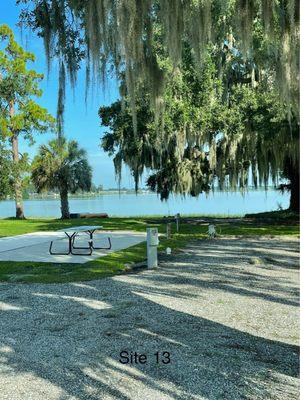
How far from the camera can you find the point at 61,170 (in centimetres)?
2925

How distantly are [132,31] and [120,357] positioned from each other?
344cm

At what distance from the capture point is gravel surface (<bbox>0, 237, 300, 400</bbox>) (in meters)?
3.33

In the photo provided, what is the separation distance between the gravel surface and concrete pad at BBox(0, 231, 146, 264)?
260 cm

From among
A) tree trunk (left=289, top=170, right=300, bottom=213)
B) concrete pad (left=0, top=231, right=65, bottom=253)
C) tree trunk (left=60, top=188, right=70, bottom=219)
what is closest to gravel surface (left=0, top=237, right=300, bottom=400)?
concrete pad (left=0, top=231, right=65, bottom=253)

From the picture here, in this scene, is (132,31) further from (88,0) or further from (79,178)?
(79,178)

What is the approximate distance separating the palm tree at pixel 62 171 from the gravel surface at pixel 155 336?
2176cm

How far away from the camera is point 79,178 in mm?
29531

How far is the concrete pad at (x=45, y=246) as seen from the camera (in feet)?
33.3

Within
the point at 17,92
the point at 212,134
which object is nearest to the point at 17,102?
the point at 17,92

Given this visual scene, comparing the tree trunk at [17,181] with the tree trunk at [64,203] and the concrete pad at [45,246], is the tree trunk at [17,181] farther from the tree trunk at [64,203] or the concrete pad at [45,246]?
the concrete pad at [45,246]

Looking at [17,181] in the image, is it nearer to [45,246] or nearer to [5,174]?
[5,174]

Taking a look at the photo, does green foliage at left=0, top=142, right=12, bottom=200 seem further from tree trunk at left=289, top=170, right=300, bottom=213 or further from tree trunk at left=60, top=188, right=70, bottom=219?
tree trunk at left=289, top=170, right=300, bottom=213

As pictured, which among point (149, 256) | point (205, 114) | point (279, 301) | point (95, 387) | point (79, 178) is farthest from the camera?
point (79, 178)

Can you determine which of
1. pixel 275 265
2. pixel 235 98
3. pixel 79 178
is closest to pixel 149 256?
pixel 275 265
